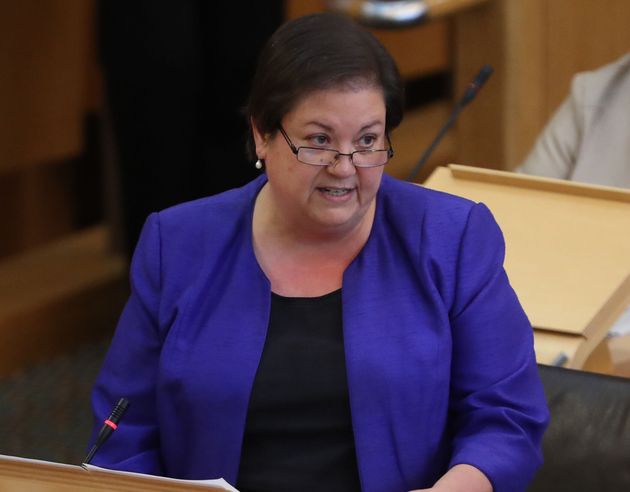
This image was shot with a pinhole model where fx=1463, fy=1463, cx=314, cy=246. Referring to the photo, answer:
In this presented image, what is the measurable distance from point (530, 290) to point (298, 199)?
56cm

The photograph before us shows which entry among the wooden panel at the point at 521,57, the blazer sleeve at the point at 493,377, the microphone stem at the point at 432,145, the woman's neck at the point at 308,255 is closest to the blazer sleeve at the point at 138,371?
the woman's neck at the point at 308,255

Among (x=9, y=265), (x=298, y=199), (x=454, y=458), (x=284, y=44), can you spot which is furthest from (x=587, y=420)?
(x=9, y=265)

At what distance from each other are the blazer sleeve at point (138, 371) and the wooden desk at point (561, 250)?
601 millimetres

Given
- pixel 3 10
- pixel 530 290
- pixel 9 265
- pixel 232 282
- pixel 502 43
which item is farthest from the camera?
pixel 9 265

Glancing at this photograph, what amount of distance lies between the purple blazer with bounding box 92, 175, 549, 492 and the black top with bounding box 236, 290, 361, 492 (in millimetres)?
27

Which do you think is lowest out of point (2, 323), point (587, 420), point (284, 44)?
point (2, 323)

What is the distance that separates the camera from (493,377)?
1.84m

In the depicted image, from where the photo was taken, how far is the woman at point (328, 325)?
6.00 feet

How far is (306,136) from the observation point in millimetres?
1830

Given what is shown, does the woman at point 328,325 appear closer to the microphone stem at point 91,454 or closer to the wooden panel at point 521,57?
the microphone stem at point 91,454

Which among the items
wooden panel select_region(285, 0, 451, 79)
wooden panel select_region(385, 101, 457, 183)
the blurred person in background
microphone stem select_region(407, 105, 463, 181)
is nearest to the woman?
microphone stem select_region(407, 105, 463, 181)

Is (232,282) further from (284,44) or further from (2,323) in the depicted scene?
(2,323)

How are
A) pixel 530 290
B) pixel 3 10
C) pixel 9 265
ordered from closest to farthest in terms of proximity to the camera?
pixel 530 290 → pixel 3 10 → pixel 9 265

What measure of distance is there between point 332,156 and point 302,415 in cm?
34
